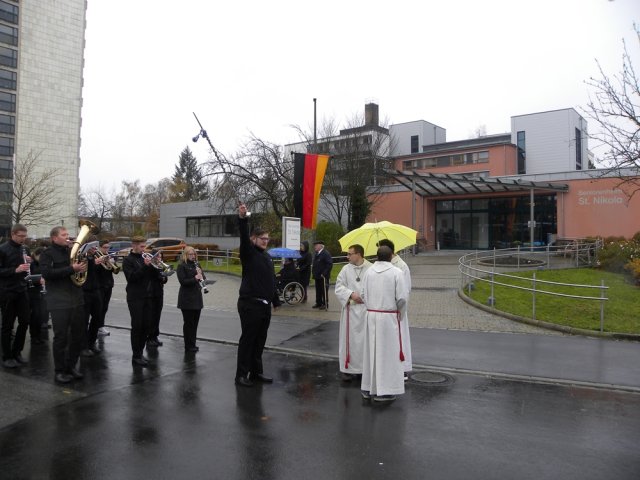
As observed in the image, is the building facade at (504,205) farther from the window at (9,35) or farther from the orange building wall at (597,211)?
the window at (9,35)

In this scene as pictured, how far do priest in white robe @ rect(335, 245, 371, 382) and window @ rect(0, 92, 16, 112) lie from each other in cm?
6600

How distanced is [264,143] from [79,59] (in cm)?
5045

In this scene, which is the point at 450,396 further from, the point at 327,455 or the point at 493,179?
the point at 493,179

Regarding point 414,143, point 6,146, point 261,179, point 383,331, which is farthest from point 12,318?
point 6,146

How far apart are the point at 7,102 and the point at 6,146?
5.20 m

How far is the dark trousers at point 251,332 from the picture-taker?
6414mm

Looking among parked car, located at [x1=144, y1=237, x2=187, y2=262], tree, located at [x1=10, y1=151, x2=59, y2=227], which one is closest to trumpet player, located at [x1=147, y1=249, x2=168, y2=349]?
parked car, located at [x1=144, y1=237, x2=187, y2=262]

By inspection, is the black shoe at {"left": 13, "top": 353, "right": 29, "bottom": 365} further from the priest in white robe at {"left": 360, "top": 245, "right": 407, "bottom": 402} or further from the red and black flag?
the red and black flag

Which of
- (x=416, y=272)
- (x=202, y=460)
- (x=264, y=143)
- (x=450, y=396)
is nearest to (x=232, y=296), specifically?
(x=416, y=272)

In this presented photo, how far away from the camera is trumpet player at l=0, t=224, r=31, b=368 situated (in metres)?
7.18

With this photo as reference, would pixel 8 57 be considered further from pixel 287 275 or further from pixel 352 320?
pixel 352 320

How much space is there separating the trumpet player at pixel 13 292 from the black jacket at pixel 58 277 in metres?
0.94

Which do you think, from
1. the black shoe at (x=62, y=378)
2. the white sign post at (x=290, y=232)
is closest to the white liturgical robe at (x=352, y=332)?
the black shoe at (x=62, y=378)

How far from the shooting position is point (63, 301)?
254 inches
